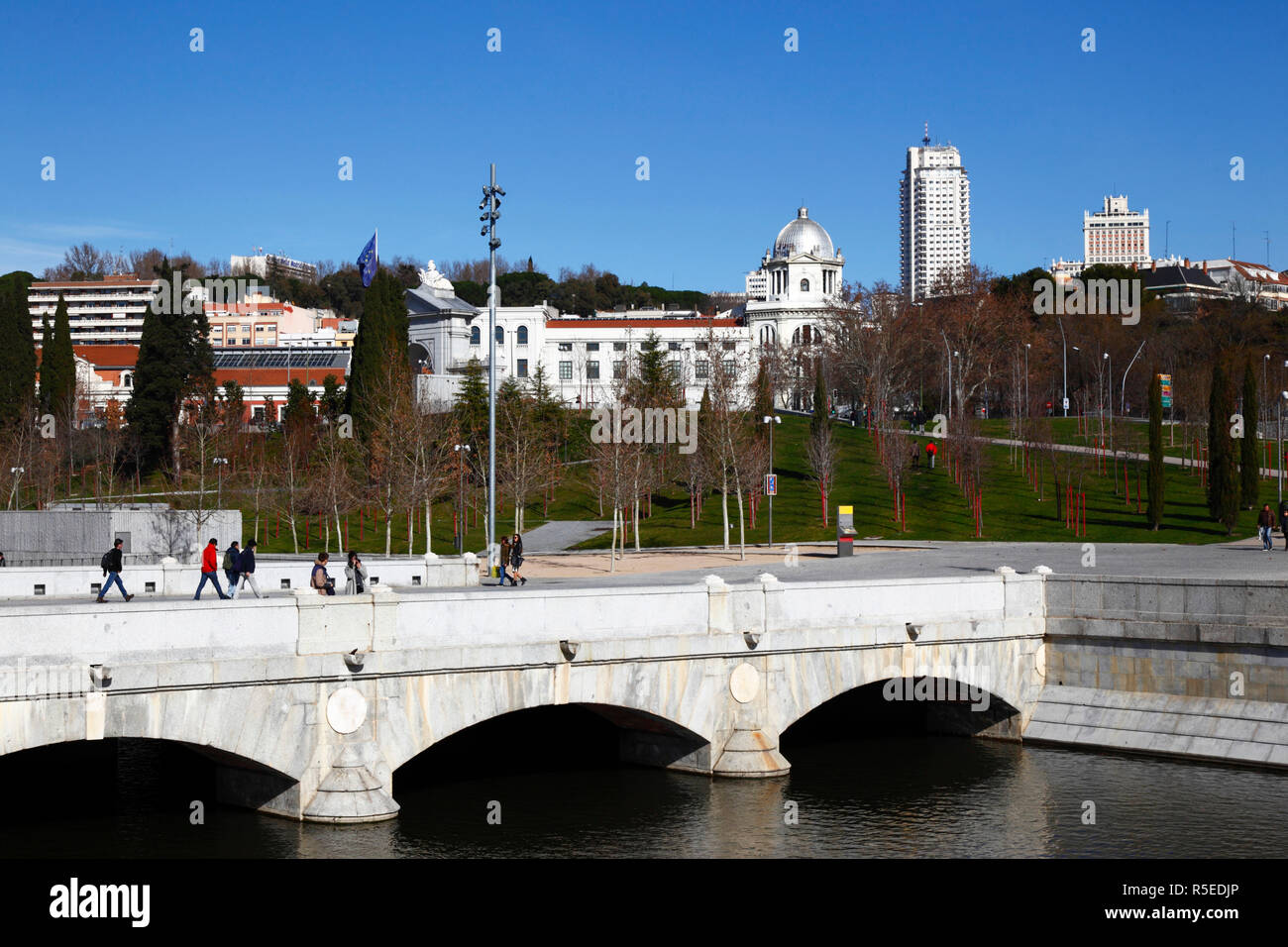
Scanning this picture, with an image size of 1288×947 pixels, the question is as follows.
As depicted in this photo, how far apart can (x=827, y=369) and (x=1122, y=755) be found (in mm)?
83513

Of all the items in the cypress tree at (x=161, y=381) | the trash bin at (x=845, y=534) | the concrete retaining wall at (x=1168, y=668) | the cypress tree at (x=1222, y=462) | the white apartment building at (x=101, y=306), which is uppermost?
the white apartment building at (x=101, y=306)

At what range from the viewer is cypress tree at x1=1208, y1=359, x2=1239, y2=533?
174 feet

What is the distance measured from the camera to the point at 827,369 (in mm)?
108688

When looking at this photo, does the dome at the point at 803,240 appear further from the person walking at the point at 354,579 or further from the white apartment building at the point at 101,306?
the person walking at the point at 354,579

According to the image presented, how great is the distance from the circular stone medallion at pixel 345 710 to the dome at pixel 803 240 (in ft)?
477

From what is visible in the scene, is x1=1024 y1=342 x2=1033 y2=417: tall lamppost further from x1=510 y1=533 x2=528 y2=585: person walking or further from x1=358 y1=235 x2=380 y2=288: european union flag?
x1=510 y1=533 x2=528 y2=585: person walking

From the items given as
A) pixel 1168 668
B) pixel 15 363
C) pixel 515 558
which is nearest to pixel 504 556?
pixel 515 558

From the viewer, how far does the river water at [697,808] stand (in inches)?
819

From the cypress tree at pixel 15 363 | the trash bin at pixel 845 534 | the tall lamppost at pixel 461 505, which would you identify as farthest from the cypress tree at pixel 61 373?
the trash bin at pixel 845 534

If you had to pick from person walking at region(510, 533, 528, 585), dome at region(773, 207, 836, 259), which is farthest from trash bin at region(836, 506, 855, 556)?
dome at region(773, 207, 836, 259)

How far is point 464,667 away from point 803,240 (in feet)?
482

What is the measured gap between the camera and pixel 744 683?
24.2 metres
